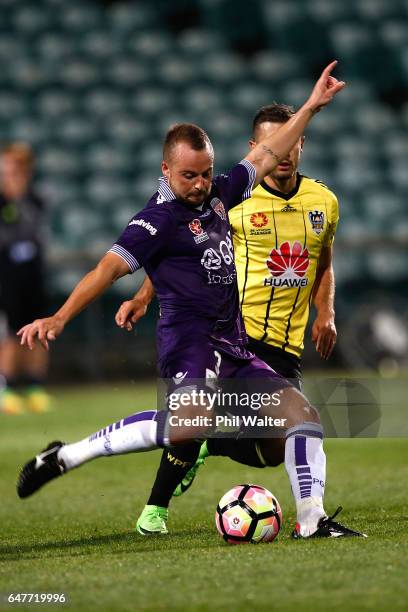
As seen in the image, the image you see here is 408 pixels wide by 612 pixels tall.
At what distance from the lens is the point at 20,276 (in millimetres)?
12844

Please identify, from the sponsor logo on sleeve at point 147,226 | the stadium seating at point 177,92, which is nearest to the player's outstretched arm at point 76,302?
the sponsor logo on sleeve at point 147,226

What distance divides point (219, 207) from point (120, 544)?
5.26ft

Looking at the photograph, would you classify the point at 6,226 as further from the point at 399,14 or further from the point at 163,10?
the point at 399,14

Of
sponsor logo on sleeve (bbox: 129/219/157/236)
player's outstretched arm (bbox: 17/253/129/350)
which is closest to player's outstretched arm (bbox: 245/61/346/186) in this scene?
sponsor logo on sleeve (bbox: 129/219/157/236)

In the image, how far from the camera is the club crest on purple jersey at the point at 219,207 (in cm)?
541

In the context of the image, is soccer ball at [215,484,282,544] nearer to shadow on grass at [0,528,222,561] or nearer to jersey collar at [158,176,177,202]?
shadow on grass at [0,528,222,561]

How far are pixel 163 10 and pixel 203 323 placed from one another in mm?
15583

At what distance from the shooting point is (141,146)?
17.7 metres

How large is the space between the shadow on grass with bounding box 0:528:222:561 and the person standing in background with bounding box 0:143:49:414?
6993mm

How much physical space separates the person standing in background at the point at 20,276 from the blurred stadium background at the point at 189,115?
1506mm

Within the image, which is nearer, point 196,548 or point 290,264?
point 196,548

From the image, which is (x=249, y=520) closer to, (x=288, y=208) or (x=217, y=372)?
(x=217, y=372)

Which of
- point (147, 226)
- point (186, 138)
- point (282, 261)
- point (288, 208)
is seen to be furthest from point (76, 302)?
point (288, 208)

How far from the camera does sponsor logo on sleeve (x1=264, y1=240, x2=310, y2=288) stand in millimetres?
6020
